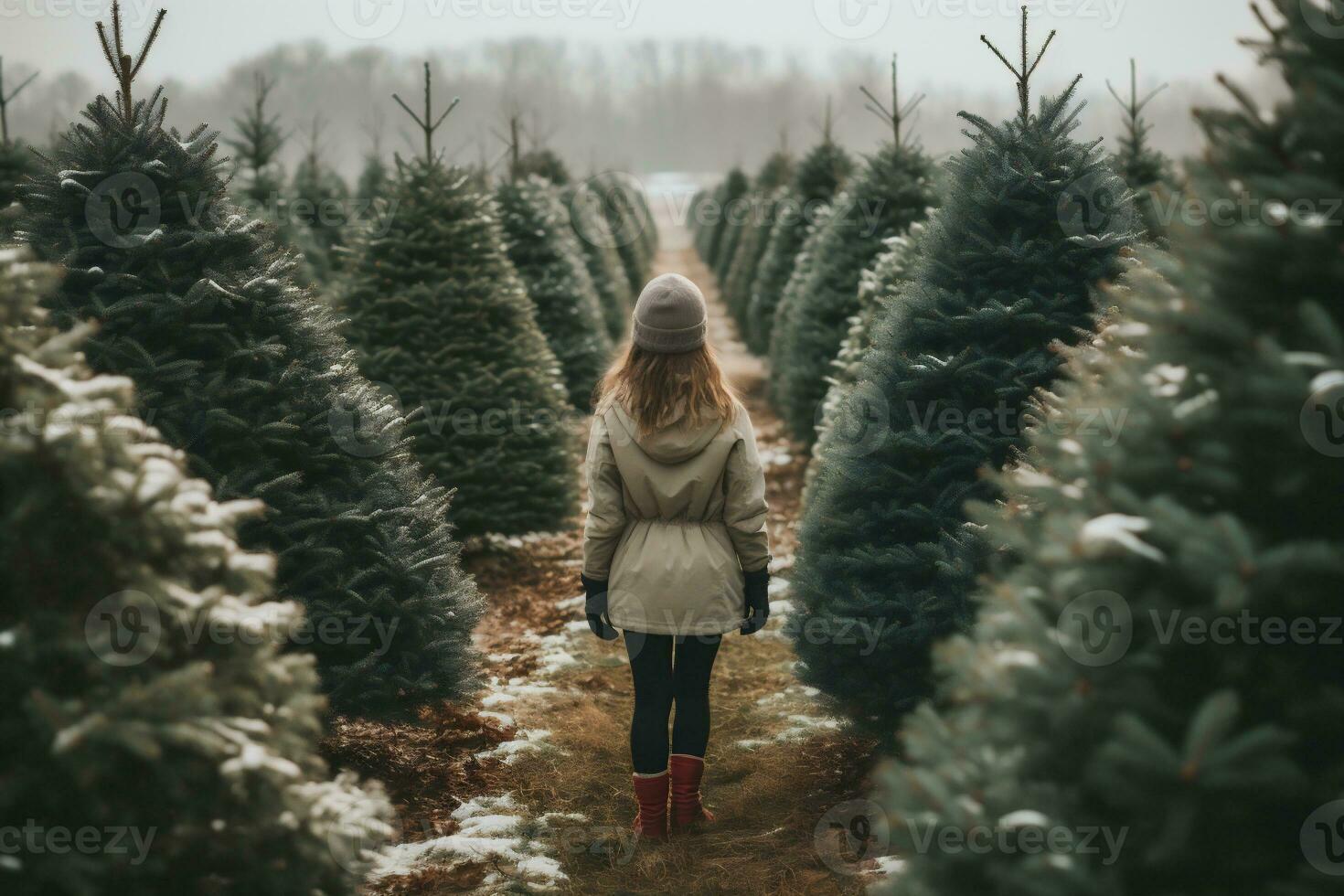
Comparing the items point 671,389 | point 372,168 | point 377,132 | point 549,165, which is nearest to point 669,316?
point 671,389

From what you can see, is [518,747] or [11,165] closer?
[518,747]

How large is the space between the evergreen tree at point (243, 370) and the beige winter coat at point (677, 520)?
845 millimetres

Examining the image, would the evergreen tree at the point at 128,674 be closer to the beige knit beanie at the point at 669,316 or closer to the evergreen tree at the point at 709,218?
the beige knit beanie at the point at 669,316

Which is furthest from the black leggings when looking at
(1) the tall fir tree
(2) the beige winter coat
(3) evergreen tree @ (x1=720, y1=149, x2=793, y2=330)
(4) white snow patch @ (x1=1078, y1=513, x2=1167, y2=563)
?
(3) evergreen tree @ (x1=720, y1=149, x2=793, y2=330)

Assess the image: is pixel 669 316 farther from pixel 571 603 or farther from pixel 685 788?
pixel 571 603

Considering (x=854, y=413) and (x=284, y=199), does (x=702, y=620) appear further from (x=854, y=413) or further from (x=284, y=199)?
(x=284, y=199)

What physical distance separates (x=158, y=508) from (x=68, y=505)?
0.16 meters

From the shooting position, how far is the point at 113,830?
1.98 meters

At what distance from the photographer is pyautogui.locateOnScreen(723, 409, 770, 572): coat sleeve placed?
4062mm

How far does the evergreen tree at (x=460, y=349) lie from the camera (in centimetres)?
740

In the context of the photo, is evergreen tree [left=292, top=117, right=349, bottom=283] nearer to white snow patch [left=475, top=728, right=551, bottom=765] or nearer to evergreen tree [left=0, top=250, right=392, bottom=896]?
white snow patch [left=475, top=728, right=551, bottom=765]

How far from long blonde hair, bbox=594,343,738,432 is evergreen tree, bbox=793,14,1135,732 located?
667 mm

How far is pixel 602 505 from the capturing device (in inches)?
161

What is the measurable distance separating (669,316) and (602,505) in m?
0.79
